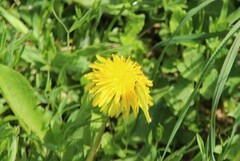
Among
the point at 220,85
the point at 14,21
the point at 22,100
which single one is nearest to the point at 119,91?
the point at 220,85

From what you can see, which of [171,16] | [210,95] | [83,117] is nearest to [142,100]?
[83,117]

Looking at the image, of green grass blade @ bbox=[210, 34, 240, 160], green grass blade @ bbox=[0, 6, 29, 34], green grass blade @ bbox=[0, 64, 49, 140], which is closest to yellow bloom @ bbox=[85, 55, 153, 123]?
green grass blade @ bbox=[210, 34, 240, 160]

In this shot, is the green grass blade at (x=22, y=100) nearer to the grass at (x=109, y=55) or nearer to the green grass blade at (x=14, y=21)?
the grass at (x=109, y=55)

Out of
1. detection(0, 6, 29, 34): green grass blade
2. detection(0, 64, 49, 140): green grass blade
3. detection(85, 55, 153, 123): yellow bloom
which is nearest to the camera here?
detection(85, 55, 153, 123): yellow bloom

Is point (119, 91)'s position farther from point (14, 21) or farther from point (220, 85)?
point (14, 21)

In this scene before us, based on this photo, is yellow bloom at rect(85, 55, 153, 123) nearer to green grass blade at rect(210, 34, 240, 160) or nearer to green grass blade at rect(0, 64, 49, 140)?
green grass blade at rect(210, 34, 240, 160)

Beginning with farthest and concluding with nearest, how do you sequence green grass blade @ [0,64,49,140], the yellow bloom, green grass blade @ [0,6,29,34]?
green grass blade @ [0,6,29,34] → green grass blade @ [0,64,49,140] → the yellow bloom
